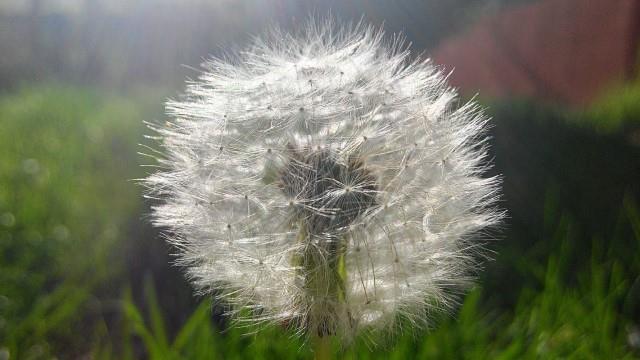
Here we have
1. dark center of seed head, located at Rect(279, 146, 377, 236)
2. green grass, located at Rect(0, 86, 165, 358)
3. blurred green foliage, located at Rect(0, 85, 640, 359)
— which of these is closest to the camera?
dark center of seed head, located at Rect(279, 146, 377, 236)

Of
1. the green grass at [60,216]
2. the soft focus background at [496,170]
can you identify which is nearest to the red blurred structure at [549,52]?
the soft focus background at [496,170]

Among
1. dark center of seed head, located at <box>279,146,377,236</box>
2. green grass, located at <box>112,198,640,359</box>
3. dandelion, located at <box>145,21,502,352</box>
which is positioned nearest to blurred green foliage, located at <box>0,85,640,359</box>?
green grass, located at <box>112,198,640,359</box>

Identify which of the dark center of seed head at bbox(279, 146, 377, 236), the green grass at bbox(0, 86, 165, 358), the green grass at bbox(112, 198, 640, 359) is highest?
the green grass at bbox(0, 86, 165, 358)

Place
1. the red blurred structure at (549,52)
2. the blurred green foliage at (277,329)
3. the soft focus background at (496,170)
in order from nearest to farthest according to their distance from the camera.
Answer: the blurred green foliage at (277,329) → the soft focus background at (496,170) → the red blurred structure at (549,52)

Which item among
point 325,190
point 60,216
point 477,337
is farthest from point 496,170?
point 325,190

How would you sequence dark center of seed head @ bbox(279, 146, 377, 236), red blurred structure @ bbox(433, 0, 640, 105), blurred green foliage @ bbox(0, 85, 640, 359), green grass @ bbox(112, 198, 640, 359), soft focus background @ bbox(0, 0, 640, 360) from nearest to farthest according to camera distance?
1. dark center of seed head @ bbox(279, 146, 377, 236)
2. green grass @ bbox(112, 198, 640, 359)
3. blurred green foliage @ bbox(0, 85, 640, 359)
4. soft focus background @ bbox(0, 0, 640, 360)
5. red blurred structure @ bbox(433, 0, 640, 105)

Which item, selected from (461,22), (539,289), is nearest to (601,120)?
(461,22)

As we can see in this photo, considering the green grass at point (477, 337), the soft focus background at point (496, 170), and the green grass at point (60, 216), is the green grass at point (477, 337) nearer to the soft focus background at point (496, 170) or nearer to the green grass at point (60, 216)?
the soft focus background at point (496, 170)

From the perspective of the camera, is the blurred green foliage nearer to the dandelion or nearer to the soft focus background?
the soft focus background
